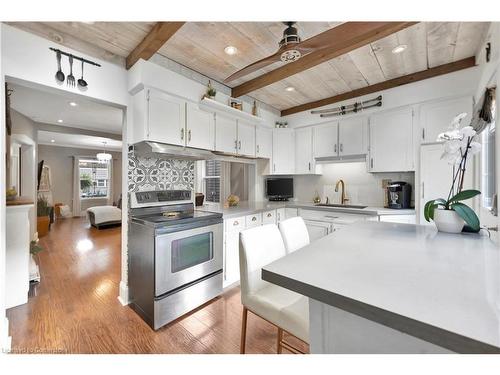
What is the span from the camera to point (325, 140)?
3.30 metres

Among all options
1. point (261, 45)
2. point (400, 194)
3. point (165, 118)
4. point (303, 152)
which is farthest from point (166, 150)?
point (400, 194)

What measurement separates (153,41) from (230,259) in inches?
87.7

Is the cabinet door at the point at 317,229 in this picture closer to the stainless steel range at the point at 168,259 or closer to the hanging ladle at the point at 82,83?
the stainless steel range at the point at 168,259

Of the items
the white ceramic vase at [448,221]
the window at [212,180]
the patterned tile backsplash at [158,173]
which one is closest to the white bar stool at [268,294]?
the white ceramic vase at [448,221]

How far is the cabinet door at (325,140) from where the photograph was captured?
3.20 meters

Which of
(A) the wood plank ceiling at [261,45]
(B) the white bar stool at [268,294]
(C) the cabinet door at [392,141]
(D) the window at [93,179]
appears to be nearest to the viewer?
(B) the white bar stool at [268,294]

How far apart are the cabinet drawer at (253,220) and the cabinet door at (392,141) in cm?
161

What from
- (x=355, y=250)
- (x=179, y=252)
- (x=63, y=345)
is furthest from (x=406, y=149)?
(x=63, y=345)

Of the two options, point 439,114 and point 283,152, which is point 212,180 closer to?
point 283,152

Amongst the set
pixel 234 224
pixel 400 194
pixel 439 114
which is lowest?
pixel 234 224

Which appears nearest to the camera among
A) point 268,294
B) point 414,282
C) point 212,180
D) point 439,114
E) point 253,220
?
point 414,282

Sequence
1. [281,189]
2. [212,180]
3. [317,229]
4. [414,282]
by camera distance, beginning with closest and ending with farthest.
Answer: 1. [414,282]
2. [317,229]
3. [281,189]
4. [212,180]

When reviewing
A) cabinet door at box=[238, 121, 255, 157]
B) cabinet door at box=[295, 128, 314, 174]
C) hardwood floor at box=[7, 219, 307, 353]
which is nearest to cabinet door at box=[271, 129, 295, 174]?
cabinet door at box=[295, 128, 314, 174]

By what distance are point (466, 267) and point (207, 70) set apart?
264 cm
